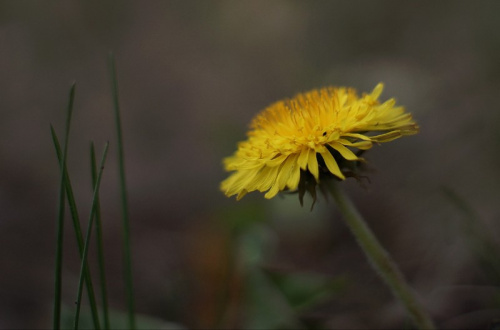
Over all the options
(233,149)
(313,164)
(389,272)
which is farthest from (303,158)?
(233,149)

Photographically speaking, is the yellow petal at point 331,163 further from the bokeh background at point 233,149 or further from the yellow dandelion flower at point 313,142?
the bokeh background at point 233,149

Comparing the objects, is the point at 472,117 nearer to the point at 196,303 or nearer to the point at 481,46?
the point at 481,46

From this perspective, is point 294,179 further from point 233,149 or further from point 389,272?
point 233,149

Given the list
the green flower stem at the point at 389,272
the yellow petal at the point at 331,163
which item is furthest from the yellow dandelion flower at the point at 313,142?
the green flower stem at the point at 389,272

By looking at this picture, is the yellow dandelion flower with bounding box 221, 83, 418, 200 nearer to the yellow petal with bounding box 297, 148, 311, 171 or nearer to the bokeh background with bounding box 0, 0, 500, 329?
the yellow petal with bounding box 297, 148, 311, 171

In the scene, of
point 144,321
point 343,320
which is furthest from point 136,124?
point 343,320
